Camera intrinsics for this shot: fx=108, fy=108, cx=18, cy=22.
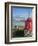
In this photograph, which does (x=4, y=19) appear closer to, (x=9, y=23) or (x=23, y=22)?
(x=9, y=23)

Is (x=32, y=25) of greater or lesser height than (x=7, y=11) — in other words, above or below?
below

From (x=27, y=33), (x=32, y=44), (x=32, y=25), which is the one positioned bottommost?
(x=32, y=44)

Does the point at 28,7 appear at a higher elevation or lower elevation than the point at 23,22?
higher

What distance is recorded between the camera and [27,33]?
4.74ft

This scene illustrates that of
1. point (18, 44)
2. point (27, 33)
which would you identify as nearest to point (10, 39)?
point (18, 44)

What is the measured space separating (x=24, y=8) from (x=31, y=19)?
18 cm

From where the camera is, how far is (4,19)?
4.49 feet

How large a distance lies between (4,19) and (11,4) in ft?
0.69

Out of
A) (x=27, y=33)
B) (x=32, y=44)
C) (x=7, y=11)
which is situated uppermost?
(x=7, y=11)

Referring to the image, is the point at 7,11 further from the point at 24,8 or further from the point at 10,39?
the point at 10,39
